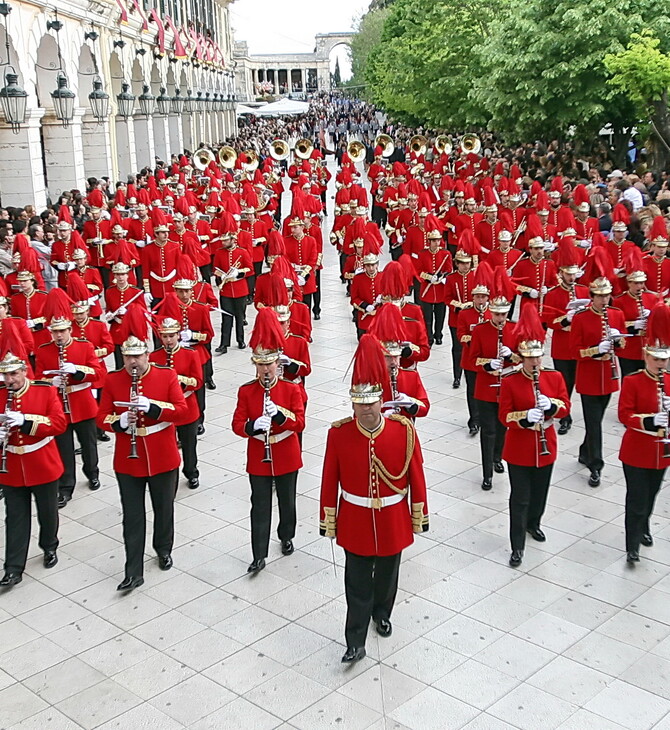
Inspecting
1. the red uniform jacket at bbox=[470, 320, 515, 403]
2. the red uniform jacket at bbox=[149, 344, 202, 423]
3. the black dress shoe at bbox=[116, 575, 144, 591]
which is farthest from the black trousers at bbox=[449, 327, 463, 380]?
the black dress shoe at bbox=[116, 575, 144, 591]

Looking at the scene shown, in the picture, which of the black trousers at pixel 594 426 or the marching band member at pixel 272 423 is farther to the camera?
the black trousers at pixel 594 426

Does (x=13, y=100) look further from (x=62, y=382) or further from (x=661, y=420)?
(x=661, y=420)

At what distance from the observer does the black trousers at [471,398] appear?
32.7 ft

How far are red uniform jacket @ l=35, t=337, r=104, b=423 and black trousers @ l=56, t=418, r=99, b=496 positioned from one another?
121 mm

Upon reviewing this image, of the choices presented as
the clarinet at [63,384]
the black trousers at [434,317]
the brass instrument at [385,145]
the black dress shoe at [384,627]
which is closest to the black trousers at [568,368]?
the black trousers at [434,317]

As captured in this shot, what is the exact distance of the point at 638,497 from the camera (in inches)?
293

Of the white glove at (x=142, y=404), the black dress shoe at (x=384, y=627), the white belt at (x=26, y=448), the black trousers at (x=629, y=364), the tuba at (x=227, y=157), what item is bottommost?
the black dress shoe at (x=384, y=627)

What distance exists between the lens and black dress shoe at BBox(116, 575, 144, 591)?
24.1 ft

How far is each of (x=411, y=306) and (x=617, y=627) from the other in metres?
4.12

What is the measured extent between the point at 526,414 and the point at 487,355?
1.90 m

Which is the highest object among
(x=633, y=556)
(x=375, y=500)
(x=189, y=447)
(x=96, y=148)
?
(x=96, y=148)

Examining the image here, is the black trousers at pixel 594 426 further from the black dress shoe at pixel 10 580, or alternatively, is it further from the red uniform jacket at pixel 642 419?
the black dress shoe at pixel 10 580

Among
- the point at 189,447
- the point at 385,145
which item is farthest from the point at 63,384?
the point at 385,145

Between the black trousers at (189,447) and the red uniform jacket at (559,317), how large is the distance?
150 inches
